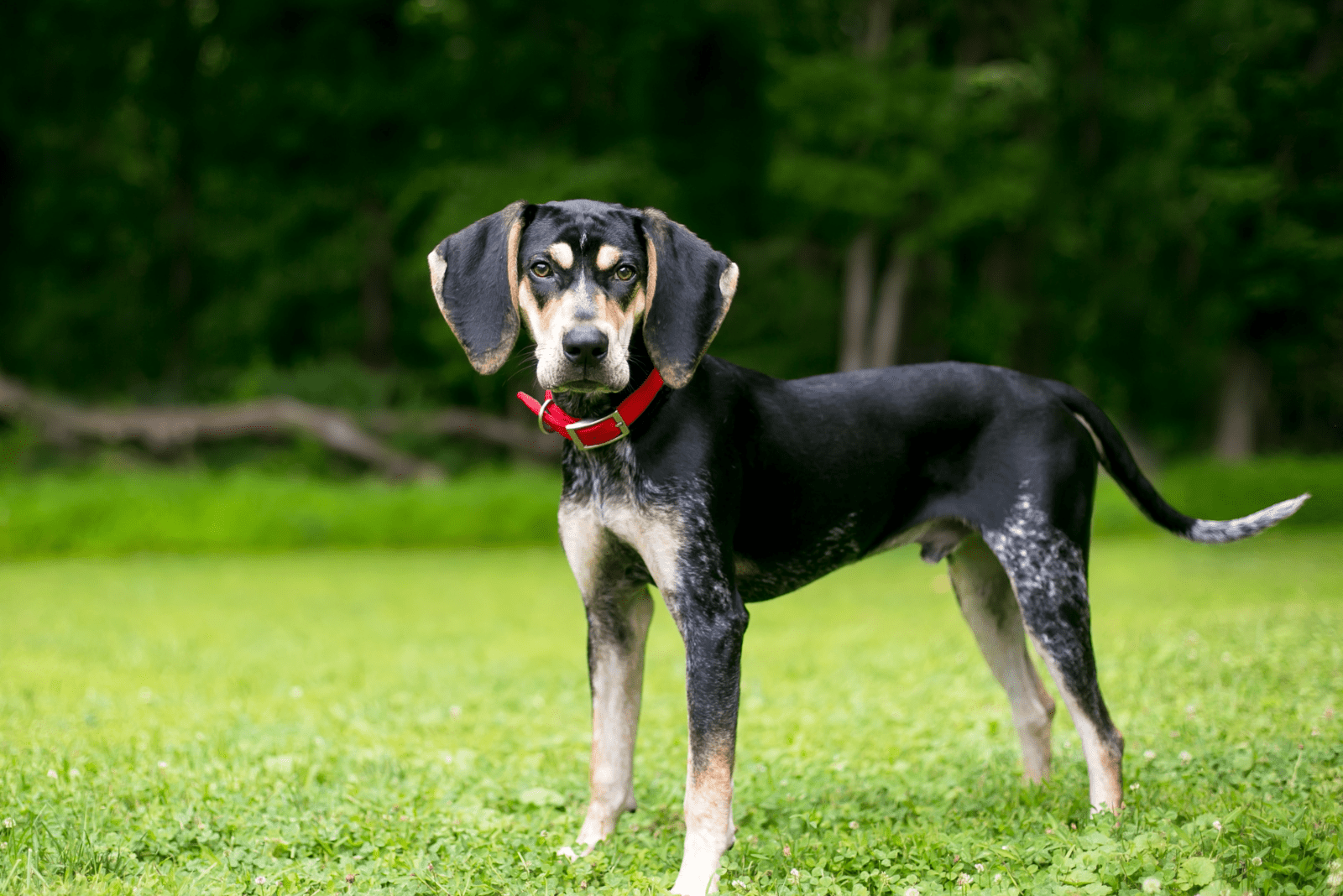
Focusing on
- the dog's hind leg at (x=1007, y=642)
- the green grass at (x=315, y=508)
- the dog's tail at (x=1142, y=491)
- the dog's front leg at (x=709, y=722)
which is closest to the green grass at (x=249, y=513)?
the green grass at (x=315, y=508)

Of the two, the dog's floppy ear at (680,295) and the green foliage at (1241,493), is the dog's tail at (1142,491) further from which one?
the green foliage at (1241,493)

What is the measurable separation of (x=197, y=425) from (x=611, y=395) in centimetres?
1929

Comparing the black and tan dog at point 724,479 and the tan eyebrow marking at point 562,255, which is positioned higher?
the tan eyebrow marking at point 562,255

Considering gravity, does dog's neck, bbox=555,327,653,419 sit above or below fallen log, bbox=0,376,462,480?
above

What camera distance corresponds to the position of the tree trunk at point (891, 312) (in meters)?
22.8

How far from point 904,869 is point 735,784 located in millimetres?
1662

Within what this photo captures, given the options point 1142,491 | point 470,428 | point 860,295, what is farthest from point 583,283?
point 860,295

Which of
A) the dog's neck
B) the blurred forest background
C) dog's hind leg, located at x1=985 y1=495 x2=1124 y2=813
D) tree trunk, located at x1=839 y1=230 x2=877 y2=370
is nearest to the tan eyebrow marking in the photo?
the dog's neck

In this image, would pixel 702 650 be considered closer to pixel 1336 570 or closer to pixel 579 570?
pixel 579 570

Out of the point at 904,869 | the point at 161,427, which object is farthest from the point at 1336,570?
the point at 161,427

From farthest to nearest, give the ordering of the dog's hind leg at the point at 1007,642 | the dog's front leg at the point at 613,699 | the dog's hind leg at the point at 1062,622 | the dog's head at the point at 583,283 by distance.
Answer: the dog's hind leg at the point at 1007,642
the dog's front leg at the point at 613,699
the dog's hind leg at the point at 1062,622
the dog's head at the point at 583,283

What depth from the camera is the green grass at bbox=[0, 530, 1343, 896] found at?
166 inches

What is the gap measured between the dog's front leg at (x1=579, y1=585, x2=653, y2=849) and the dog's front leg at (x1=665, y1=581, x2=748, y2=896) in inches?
21.8

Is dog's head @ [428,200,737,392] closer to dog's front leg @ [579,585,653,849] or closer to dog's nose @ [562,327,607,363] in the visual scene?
dog's nose @ [562,327,607,363]
